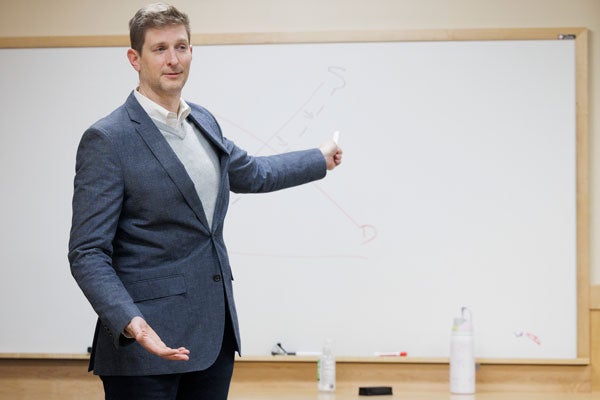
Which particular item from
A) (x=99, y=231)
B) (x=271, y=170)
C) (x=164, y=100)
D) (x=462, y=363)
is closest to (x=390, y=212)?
(x=462, y=363)

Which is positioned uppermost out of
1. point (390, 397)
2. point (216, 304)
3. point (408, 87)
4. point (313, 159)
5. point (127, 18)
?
point (127, 18)

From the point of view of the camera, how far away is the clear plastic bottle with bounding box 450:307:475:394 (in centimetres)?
298

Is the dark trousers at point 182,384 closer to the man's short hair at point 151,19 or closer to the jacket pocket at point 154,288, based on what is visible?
the jacket pocket at point 154,288

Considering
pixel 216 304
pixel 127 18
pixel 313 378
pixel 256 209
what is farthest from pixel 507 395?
pixel 127 18

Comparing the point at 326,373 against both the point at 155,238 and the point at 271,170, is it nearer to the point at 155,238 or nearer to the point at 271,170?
the point at 271,170

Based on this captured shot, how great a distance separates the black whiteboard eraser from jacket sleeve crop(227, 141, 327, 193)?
48.6 inches

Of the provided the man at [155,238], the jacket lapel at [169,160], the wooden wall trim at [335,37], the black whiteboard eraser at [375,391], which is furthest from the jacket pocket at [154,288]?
the wooden wall trim at [335,37]

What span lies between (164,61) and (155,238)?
1.10ft

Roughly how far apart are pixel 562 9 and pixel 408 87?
64 cm

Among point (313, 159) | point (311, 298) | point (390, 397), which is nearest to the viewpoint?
point (313, 159)

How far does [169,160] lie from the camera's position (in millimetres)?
1633

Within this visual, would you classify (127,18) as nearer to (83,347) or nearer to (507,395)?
(83,347)

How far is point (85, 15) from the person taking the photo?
337cm

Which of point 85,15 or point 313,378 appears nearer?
point 313,378
